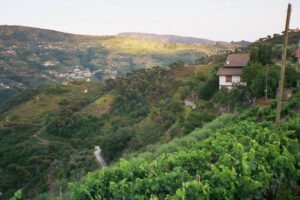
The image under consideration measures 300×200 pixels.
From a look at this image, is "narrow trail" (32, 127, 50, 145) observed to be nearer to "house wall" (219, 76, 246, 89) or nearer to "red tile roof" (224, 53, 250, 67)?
"house wall" (219, 76, 246, 89)

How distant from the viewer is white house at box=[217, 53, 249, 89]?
34.2m

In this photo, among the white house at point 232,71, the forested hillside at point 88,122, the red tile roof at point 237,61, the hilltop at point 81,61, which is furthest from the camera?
the hilltop at point 81,61

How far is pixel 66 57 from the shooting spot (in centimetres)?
Result: 19062

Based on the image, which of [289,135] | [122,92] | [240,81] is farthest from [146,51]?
[289,135]

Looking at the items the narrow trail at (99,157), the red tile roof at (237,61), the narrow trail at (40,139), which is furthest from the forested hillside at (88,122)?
the red tile roof at (237,61)

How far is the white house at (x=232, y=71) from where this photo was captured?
3422 cm

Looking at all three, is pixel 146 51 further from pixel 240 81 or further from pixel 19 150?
pixel 240 81

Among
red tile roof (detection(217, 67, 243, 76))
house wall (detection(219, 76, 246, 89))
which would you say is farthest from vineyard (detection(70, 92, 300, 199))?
red tile roof (detection(217, 67, 243, 76))

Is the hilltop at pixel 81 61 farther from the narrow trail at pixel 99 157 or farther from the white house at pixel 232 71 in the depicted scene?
the white house at pixel 232 71

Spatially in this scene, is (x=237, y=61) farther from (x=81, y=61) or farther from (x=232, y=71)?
(x=81, y=61)

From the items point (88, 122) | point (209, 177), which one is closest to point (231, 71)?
point (209, 177)

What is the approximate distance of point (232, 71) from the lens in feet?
114

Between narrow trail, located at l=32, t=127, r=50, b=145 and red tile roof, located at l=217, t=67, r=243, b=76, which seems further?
narrow trail, located at l=32, t=127, r=50, b=145

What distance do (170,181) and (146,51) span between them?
18215 centimetres
